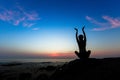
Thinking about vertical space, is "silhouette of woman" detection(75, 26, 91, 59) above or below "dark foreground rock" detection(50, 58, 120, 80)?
above

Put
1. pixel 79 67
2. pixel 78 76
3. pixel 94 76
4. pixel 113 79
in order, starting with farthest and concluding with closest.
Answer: pixel 79 67 < pixel 78 76 < pixel 94 76 < pixel 113 79

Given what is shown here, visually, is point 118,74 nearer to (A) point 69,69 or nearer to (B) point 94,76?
(B) point 94,76

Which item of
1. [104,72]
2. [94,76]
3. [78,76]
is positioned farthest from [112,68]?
[78,76]

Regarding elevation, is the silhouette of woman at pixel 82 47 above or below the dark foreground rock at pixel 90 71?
above

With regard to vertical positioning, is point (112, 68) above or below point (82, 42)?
below

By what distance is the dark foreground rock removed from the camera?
14.9m

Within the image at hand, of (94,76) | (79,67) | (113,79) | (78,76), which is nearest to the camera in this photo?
(113,79)

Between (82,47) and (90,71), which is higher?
(82,47)

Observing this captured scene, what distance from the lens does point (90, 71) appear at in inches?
663

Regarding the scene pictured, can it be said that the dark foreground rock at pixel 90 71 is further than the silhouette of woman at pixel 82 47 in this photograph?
No

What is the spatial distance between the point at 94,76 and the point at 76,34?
5713 millimetres

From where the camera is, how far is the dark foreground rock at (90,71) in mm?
14891

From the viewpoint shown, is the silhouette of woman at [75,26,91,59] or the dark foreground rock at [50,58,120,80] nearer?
the dark foreground rock at [50,58,120,80]

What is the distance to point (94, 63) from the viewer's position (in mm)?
18562
